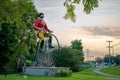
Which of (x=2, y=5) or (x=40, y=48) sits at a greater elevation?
(x=2, y=5)

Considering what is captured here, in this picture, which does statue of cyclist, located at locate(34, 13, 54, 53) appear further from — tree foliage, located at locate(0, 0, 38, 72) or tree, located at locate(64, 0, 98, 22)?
tree foliage, located at locate(0, 0, 38, 72)

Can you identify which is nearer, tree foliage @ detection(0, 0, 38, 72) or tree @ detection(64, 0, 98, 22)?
tree @ detection(64, 0, 98, 22)

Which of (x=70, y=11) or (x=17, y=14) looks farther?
(x=17, y=14)

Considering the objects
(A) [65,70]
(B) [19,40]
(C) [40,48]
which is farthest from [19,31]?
(C) [40,48]

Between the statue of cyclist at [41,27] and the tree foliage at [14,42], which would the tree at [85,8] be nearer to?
the statue of cyclist at [41,27]

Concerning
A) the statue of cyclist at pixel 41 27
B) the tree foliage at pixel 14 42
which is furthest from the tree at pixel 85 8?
the tree foliage at pixel 14 42

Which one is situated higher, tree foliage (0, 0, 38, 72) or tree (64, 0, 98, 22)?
tree foliage (0, 0, 38, 72)

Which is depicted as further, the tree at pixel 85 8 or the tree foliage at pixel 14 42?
the tree foliage at pixel 14 42

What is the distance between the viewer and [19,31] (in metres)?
66.9

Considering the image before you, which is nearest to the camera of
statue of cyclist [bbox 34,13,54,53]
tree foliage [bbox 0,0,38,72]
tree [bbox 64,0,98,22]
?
tree [bbox 64,0,98,22]

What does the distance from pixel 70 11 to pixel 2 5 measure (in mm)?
23769

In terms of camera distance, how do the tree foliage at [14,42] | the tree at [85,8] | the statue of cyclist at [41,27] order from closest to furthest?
the tree at [85,8], the statue of cyclist at [41,27], the tree foliage at [14,42]

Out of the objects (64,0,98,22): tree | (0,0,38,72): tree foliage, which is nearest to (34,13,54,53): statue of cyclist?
(64,0,98,22): tree

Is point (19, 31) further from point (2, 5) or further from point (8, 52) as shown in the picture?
point (2, 5)
